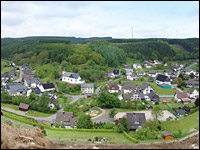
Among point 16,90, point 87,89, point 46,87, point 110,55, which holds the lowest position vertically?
point 87,89

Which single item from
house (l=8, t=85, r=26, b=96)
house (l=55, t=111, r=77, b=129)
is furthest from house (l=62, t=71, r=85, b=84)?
house (l=55, t=111, r=77, b=129)

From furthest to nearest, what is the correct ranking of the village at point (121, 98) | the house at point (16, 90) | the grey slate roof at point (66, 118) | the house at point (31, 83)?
the house at point (31, 83)
the house at point (16, 90)
the village at point (121, 98)
the grey slate roof at point (66, 118)

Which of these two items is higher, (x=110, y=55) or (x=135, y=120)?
(x=110, y=55)

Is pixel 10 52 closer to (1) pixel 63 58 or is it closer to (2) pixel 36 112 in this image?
(1) pixel 63 58

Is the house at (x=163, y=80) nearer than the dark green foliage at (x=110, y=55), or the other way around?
the house at (x=163, y=80)

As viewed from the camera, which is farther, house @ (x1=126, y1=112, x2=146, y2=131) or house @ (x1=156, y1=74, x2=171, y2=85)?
house @ (x1=156, y1=74, x2=171, y2=85)

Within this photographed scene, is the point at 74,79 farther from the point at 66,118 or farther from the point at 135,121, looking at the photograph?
the point at 135,121

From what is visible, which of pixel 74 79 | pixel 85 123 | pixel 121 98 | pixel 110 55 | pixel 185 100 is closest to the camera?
pixel 85 123

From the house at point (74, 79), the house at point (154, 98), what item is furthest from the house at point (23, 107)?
the house at point (154, 98)

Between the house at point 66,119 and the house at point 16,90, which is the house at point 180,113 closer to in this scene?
the house at point 66,119

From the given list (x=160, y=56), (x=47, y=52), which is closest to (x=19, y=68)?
(x=47, y=52)

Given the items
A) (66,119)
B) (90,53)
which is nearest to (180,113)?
(66,119)

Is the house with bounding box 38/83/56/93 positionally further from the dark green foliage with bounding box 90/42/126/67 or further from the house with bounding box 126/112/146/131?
the dark green foliage with bounding box 90/42/126/67
